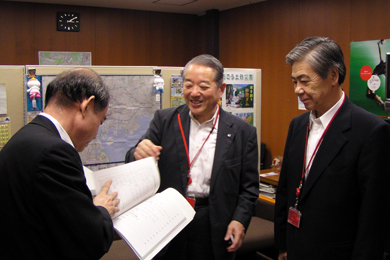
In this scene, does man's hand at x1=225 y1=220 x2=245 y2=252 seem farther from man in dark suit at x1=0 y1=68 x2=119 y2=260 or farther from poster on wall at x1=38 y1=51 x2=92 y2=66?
poster on wall at x1=38 y1=51 x2=92 y2=66

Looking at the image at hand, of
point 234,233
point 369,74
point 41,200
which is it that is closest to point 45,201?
point 41,200

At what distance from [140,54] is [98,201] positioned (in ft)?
18.8

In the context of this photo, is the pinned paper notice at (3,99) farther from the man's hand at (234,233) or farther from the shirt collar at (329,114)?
the shirt collar at (329,114)

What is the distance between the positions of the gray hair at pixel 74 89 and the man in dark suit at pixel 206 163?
1.62ft

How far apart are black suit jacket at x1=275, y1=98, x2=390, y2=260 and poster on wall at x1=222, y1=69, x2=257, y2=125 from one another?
1.39 m

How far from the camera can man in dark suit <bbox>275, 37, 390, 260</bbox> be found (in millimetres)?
1407

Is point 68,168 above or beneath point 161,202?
above

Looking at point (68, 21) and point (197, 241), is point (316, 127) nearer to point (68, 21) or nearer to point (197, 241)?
point (197, 241)

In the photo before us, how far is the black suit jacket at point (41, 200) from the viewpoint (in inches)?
39.7

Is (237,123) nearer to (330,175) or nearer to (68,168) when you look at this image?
(330,175)

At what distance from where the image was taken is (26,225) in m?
1.03

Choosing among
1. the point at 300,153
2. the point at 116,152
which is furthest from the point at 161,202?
the point at 116,152

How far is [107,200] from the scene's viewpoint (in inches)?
51.2

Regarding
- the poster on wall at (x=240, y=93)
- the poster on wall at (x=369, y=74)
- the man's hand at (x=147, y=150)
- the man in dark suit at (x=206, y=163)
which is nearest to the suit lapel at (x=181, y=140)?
the man in dark suit at (x=206, y=163)
